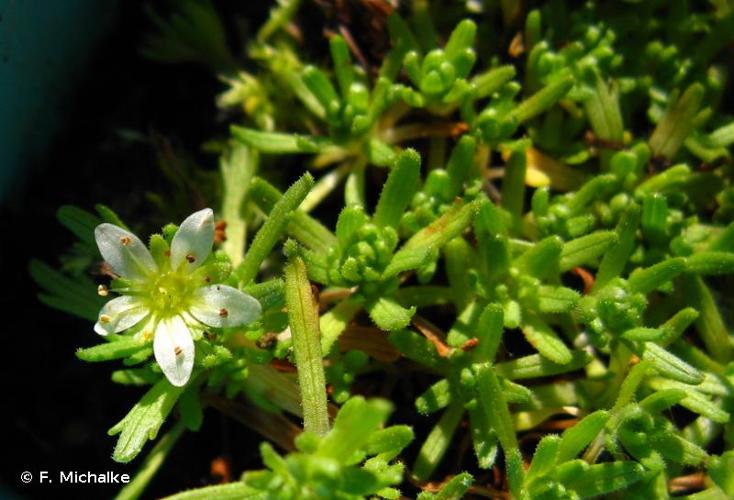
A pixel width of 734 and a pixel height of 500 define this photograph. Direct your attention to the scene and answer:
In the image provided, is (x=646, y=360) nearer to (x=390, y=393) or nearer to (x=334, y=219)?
(x=390, y=393)

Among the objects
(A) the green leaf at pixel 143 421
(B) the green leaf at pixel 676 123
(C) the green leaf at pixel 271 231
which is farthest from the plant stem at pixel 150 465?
(B) the green leaf at pixel 676 123

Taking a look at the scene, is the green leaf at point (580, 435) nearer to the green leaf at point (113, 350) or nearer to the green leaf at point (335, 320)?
the green leaf at point (335, 320)

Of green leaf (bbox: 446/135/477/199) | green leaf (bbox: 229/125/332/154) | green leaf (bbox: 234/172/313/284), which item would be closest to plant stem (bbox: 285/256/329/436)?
green leaf (bbox: 234/172/313/284)

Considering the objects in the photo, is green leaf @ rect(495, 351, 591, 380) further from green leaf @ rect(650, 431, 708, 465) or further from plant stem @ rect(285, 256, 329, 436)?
plant stem @ rect(285, 256, 329, 436)

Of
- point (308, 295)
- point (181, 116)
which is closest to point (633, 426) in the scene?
point (308, 295)

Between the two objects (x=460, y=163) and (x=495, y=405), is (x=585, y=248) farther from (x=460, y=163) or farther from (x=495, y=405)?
(x=495, y=405)

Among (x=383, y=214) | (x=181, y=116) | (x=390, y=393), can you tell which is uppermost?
(x=181, y=116)

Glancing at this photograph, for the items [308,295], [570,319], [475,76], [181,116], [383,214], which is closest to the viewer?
[308,295]
